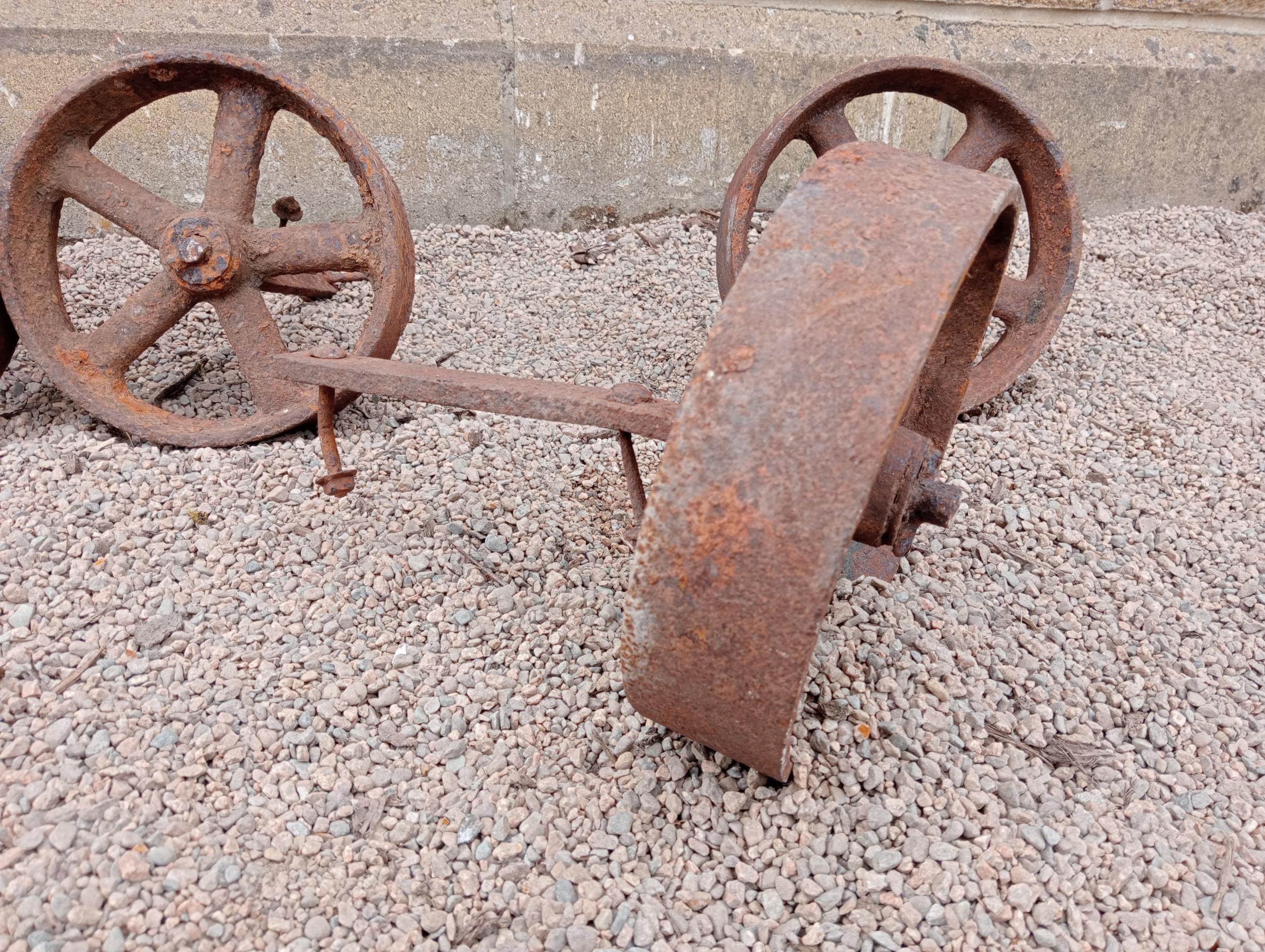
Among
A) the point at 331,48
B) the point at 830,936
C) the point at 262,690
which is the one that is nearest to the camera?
the point at 830,936

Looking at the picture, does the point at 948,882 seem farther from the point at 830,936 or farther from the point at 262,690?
the point at 262,690

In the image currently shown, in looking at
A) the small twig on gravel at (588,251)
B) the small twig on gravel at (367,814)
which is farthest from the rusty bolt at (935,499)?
the small twig on gravel at (588,251)

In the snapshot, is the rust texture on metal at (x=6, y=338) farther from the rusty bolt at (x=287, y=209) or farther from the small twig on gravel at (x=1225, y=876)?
the small twig on gravel at (x=1225, y=876)

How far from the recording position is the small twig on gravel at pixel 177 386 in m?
2.87

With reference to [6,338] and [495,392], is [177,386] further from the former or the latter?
[495,392]

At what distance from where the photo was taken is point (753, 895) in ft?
5.03

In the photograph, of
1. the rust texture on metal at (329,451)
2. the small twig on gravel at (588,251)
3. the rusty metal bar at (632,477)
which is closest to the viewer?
the rusty metal bar at (632,477)

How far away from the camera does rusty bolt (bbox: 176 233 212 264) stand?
2592 mm

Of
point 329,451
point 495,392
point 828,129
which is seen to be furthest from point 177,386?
point 828,129

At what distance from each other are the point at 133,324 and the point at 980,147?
8.82ft

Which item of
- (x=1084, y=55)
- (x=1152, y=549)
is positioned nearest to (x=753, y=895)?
(x=1152, y=549)

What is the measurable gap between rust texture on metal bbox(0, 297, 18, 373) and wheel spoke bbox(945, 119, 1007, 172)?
9.56 feet

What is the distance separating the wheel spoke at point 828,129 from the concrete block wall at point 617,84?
101 cm

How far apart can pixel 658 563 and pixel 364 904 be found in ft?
2.55
